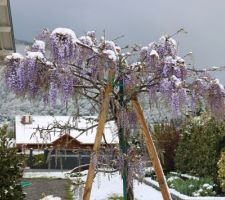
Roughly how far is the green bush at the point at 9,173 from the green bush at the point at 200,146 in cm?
558

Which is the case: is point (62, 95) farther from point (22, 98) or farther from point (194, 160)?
point (194, 160)

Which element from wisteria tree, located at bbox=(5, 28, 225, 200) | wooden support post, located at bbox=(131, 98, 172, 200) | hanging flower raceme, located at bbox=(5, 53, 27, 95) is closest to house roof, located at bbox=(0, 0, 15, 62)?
wisteria tree, located at bbox=(5, 28, 225, 200)

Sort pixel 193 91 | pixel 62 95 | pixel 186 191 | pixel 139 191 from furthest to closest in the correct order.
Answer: pixel 139 191 → pixel 186 191 → pixel 193 91 → pixel 62 95

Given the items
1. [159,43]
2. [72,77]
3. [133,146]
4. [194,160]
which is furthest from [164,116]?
[194,160]

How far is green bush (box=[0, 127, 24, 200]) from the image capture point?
8.57m

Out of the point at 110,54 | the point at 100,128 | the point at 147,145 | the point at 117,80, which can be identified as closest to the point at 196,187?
the point at 147,145

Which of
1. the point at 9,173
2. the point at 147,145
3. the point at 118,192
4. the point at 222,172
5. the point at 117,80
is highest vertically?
the point at 117,80

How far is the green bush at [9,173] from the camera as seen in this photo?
28.1ft

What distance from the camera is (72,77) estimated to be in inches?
211

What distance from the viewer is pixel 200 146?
15562 millimetres

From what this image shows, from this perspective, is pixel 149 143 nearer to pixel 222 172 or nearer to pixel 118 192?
pixel 222 172

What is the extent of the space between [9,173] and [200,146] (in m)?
8.08

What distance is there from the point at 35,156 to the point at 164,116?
3129 cm

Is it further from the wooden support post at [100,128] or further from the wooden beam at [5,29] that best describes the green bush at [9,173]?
the wooden beam at [5,29]
